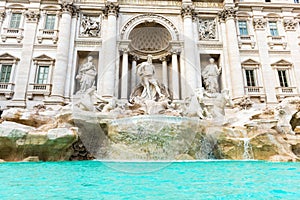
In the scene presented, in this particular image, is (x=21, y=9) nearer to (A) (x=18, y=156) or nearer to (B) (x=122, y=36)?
(B) (x=122, y=36)

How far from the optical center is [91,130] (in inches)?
324

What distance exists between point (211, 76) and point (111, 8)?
32.0 ft

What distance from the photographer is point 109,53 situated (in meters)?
15.8

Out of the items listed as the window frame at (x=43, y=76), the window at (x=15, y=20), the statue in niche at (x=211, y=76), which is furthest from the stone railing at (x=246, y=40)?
the window at (x=15, y=20)

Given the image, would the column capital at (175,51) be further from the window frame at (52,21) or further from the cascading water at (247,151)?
the cascading water at (247,151)

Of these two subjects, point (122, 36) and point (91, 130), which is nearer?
point (91, 130)

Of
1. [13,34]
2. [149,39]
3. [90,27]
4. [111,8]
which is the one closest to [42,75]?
[13,34]

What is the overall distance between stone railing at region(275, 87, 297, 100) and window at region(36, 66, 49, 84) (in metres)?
17.9

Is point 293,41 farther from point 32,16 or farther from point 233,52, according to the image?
→ point 32,16

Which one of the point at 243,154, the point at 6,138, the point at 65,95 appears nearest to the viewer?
the point at 6,138

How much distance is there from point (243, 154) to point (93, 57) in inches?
529

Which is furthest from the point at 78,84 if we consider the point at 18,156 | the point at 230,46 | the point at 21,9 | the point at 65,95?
the point at 230,46

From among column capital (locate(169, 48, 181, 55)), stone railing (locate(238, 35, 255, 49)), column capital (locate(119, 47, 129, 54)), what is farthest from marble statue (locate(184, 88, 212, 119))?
stone railing (locate(238, 35, 255, 49))

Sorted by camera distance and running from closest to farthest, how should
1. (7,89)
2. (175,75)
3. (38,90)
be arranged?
(7,89) < (38,90) < (175,75)
